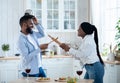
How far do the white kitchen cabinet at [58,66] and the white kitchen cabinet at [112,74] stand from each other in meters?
1.16

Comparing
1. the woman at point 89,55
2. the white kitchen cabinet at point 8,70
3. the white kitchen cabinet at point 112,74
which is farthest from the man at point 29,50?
the white kitchen cabinet at point 8,70

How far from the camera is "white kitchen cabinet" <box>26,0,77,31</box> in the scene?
23.2 feet

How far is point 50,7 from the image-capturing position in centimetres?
715

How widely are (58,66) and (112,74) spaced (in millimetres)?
1486

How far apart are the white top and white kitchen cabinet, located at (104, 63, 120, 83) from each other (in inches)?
48.5

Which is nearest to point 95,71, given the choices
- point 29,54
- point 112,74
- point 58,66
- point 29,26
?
point 29,54

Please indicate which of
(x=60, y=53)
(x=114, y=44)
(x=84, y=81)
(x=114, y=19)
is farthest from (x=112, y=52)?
(x=84, y=81)

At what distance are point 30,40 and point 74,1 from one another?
3.00 metres

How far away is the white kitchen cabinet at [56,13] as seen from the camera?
708 cm

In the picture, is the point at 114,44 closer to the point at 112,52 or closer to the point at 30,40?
the point at 112,52

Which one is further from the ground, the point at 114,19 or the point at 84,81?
the point at 114,19

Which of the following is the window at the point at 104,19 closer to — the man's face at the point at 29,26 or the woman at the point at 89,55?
the woman at the point at 89,55

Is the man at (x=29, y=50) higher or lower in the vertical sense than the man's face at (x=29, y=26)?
lower

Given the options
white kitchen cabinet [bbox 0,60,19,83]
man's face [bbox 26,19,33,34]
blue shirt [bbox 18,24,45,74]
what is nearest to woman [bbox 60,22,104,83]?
blue shirt [bbox 18,24,45,74]
